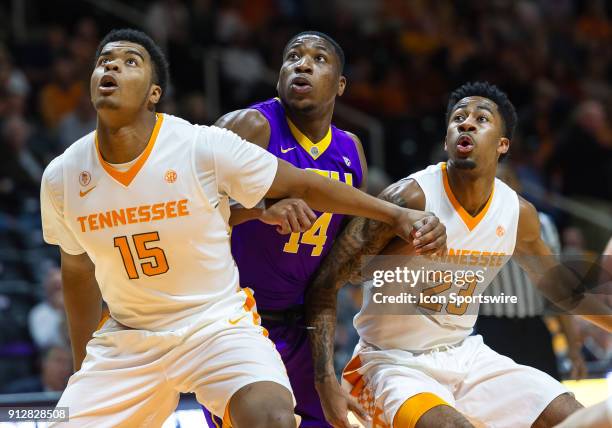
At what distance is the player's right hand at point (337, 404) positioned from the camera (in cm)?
451

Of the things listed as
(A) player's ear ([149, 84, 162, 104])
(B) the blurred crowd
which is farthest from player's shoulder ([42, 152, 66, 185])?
(B) the blurred crowd

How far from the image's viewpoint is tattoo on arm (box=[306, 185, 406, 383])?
4680mm

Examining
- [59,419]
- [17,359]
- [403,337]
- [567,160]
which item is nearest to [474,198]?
[403,337]

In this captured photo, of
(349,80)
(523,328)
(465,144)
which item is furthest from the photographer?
(349,80)

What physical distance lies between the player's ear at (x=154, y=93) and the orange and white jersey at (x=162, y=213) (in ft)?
0.58

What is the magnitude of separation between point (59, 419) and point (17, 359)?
150 inches

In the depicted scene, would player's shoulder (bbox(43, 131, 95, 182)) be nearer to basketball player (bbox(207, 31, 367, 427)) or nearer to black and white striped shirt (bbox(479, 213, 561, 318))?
basketball player (bbox(207, 31, 367, 427))

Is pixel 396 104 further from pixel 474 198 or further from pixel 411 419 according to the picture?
pixel 411 419

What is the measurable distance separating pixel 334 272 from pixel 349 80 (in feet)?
24.3

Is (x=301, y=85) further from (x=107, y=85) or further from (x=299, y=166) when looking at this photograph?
(x=107, y=85)

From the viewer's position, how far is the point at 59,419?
395 cm

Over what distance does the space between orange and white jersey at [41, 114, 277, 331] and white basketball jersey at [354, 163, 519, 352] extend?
937 mm

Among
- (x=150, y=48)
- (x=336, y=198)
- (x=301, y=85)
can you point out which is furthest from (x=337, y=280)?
(x=150, y=48)

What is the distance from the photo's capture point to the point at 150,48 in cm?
439
